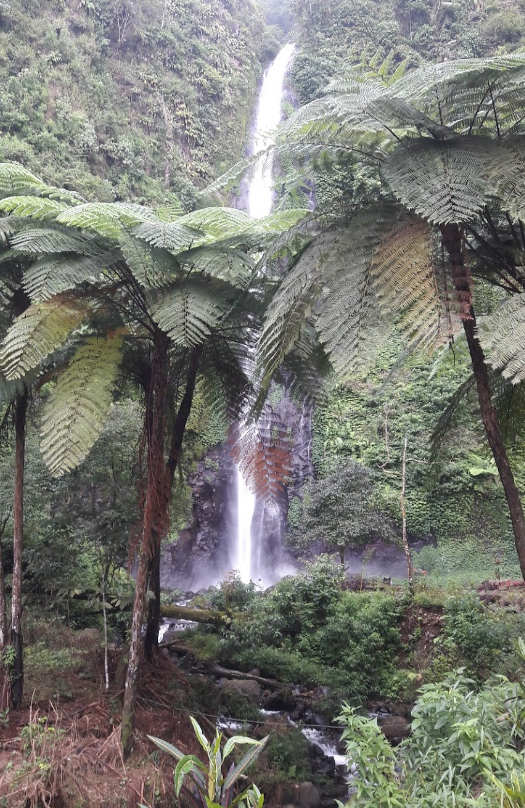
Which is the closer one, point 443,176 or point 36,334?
point 443,176

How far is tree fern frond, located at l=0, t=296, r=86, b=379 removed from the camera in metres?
2.53

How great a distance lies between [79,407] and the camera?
2.64 m

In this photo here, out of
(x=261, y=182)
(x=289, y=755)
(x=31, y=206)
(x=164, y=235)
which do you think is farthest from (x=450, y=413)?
(x=261, y=182)

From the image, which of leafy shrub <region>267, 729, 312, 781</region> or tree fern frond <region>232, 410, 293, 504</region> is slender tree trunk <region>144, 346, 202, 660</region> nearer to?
tree fern frond <region>232, 410, 293, 504</region>

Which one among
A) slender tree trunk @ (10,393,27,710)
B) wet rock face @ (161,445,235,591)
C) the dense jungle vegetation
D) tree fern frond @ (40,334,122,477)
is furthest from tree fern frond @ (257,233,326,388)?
wet rock face @ (161,445,235,591)

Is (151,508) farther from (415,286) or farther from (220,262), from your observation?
(415,286)

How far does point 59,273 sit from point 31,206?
0.51 metres

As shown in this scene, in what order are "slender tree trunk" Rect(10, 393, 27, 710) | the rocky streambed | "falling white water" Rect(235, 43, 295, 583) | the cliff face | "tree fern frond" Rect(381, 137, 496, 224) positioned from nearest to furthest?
"tree fern frond" Rect(381, 137, 496, 224) < "slender tree trunk" Rect(10, 393, 27, 710) < the rocky streambed < "falling white water" Rect(235, 43, 295, 583) < the cliff face

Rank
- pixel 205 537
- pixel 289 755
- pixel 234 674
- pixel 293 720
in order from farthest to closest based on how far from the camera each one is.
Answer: pixel 205 537 → pixel 234 674 → pixel 293 720 → pixel 289 755

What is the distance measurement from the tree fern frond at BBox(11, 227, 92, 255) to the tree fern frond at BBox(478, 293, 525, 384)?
202 cm

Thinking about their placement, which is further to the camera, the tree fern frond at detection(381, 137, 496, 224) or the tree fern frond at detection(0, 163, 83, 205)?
the tree fern frond at detection(0, 163, 83, 205)

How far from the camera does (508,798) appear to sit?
59.3 inches

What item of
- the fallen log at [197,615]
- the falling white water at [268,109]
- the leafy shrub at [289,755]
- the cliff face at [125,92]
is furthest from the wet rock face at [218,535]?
the leafy shrub at [289,755]

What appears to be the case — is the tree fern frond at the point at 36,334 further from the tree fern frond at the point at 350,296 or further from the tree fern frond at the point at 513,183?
the tree fern frond at the point at 513,183
